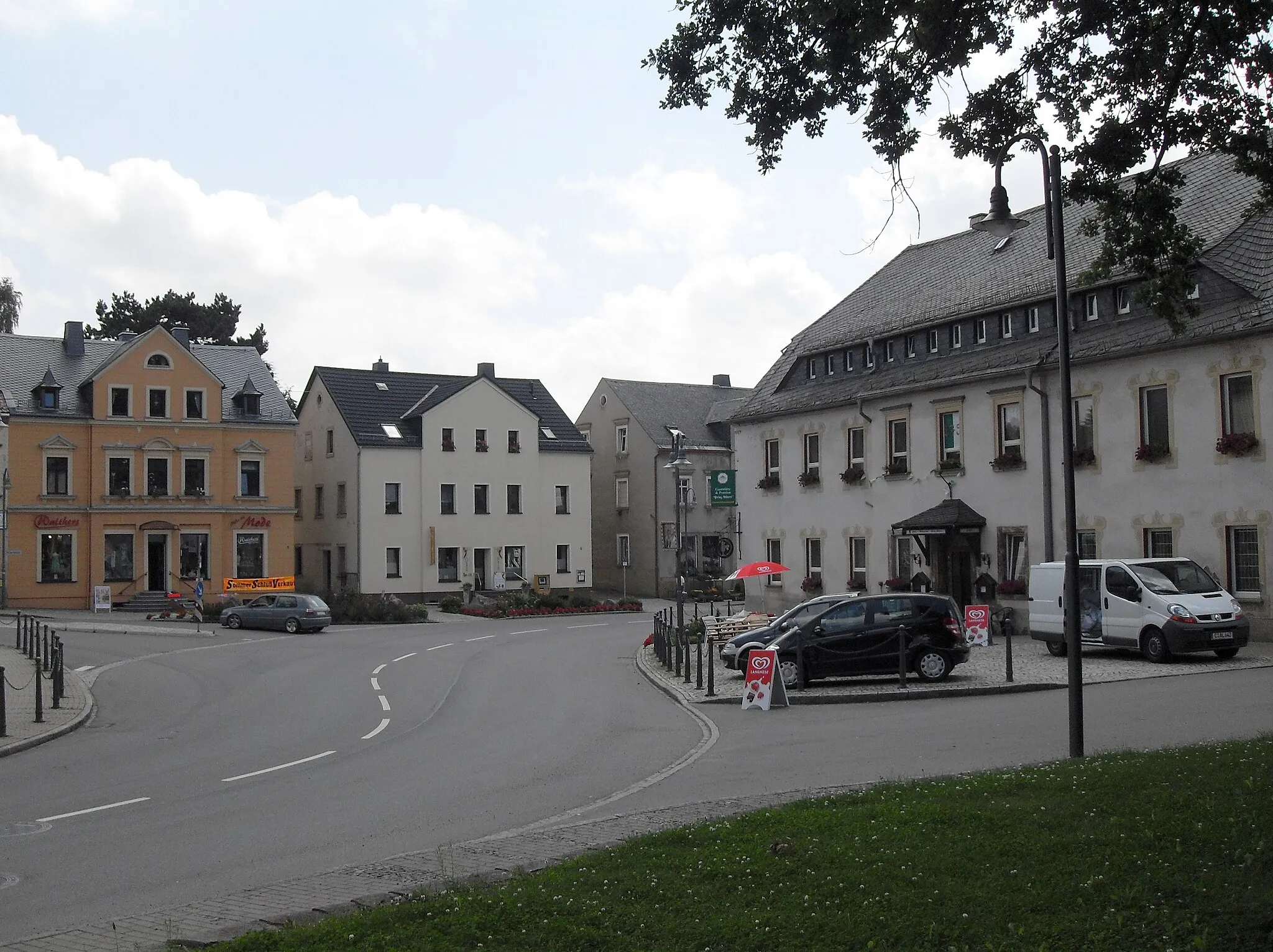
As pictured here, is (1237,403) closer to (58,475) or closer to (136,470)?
(136,470)

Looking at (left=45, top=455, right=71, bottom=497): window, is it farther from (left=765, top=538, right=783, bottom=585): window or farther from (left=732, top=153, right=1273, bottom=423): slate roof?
(left=765, top=538, right=783, bottom=585): window

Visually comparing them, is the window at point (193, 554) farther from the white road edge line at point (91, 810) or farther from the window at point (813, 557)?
the white road edge line at point (91, 810)

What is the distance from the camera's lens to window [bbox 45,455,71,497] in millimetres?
50375

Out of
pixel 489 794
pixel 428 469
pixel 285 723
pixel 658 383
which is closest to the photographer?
pixel 489 794

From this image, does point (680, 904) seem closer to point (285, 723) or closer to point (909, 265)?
point (285, 723)

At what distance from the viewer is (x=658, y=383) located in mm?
69812

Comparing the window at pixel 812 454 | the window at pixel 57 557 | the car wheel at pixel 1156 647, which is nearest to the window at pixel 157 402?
the window at pixel 57 557

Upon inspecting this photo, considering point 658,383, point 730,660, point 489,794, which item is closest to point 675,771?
point 489,794

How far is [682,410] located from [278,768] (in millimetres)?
54094

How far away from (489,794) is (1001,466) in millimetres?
24079

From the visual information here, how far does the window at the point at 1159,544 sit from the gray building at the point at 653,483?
108ft

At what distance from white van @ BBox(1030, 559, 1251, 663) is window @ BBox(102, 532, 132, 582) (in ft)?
131

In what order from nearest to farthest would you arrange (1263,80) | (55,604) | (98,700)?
(1263,80)
(98,700)
(55,604)

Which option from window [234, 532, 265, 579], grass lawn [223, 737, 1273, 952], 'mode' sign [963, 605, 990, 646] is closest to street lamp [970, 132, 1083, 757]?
grass lawn [223, 737, 1273, 952]
